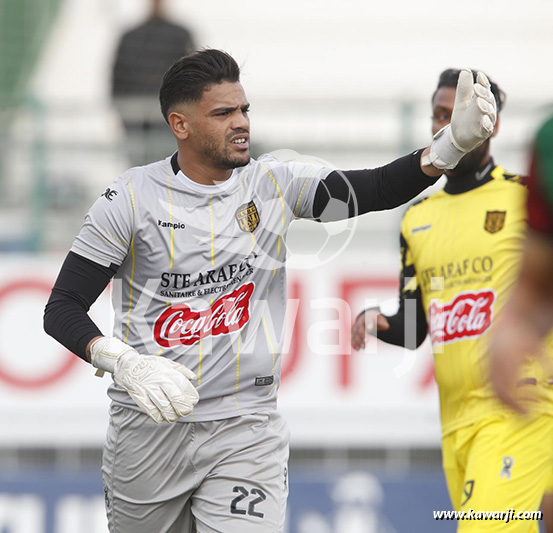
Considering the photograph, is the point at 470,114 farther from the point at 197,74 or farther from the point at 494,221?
the point at 494,221

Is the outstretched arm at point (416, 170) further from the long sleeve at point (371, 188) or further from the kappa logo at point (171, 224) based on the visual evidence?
the kappa logo at point (171, 224)

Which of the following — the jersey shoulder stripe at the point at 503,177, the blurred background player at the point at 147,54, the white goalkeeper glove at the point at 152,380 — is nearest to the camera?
the white goalkeeper glove at the point at 152,380

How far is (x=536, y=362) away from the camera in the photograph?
4.99 meters

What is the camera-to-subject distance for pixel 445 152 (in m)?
4.21

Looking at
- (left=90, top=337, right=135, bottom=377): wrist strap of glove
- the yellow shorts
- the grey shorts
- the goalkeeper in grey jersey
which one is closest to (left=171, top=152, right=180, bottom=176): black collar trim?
the goalkeeper in grey jersey

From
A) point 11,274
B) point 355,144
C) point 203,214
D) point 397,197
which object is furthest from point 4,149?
point 397,197

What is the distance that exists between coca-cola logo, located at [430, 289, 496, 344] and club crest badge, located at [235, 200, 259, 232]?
3.67ft

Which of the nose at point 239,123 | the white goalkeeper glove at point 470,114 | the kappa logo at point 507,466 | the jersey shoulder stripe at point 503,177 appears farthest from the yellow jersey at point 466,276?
the nose at point 239,123

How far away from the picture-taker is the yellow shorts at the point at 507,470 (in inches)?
193

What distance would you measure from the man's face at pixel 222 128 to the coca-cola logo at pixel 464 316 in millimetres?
1298

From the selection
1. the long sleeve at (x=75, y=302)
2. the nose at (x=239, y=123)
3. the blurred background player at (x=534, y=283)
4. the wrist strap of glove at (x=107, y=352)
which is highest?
the nose at (x=239, y=123)

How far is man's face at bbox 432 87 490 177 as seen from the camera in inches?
210

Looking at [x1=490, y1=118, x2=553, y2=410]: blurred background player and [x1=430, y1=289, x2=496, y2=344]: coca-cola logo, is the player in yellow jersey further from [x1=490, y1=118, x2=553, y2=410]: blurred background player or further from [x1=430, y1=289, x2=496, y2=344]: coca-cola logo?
[x1=490, y1=118, x2=553, y2=410]: blurred background player

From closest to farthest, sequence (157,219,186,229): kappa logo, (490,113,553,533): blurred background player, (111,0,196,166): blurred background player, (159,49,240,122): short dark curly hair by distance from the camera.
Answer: (490,113,553,533): blurred background player < (157,219,186,229): kappa logo < (159,49,240,122): short dark curly hair < (111,0,196,166): blurred background player
